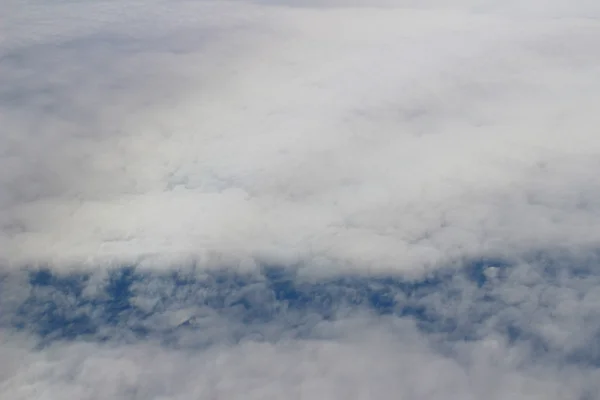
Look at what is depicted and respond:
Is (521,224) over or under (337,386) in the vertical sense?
over

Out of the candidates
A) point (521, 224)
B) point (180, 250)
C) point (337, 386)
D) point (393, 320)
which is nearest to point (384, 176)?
point (521, 224)

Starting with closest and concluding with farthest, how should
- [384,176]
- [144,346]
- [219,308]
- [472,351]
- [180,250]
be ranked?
[472,351] < [144,346] < [219,308] < [180,250] < [384,176]

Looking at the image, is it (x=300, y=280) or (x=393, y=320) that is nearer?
(x=393, y=320)

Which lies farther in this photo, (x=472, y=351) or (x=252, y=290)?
(x=252, y=290)

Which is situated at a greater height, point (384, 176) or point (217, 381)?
point (384, 176)

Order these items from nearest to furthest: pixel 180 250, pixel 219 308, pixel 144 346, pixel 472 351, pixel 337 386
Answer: pixel 337 386 → pixel 472 351 → pixel 144 346 → pixel 219 308 → pixel 180 250

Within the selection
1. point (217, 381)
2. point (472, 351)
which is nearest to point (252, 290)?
point (217, 381)

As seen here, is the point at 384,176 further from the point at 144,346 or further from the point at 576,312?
the point at 144,346

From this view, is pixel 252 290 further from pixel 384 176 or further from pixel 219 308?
pixel 384 176

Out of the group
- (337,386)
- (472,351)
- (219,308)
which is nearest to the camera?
(337,386)

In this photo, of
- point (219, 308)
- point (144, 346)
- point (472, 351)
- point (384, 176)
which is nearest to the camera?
point (472, 351)
